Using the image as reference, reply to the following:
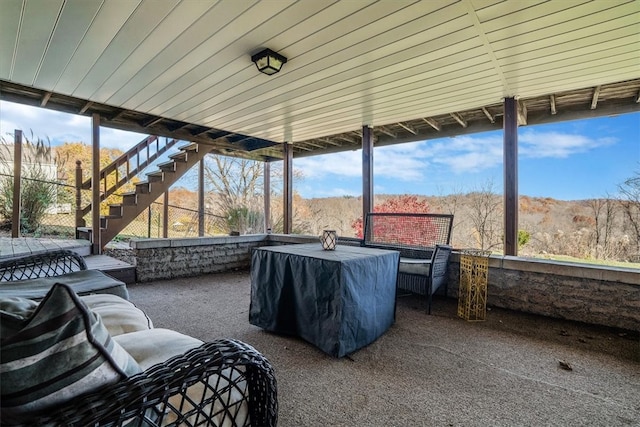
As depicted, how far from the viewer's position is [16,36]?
7.25 feet

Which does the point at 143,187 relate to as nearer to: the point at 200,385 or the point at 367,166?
the point at 367,166

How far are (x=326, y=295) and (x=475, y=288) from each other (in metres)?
1.74

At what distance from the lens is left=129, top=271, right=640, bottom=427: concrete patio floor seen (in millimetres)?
1562

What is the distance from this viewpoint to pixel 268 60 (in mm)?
2441

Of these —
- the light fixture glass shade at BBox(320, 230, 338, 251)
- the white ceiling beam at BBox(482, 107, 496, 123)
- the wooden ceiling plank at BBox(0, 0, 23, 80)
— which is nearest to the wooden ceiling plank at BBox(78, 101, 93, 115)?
the wooden ceiling plank at BBox(0, 0, 23, 80)

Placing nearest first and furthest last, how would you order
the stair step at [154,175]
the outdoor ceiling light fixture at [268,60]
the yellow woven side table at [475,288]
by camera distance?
the outdoor ceiling light fixture at [268,60] → the yellow woven side table at [475,288] → the stair step at [154,175]

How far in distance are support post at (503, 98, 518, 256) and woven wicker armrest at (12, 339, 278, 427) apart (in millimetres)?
3342

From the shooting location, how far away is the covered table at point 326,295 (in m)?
2.16

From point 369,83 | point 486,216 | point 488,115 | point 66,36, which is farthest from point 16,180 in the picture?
point 486,216

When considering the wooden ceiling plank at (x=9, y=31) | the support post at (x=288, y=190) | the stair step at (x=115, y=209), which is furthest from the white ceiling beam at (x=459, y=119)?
the stair step at (x=115, y=209)

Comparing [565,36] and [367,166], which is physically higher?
[565,36]

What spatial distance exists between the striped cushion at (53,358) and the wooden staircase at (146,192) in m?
4.55

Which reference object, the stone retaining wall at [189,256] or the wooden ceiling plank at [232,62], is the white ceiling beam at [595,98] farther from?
the stone retaining wall at [189,256]

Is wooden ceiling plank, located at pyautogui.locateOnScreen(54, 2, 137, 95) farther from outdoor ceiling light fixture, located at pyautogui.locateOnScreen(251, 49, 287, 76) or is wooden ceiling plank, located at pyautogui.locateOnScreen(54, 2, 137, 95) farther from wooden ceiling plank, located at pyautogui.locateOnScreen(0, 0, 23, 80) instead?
outdoor ceiling light fixture, located at pyautogui.locateOnScreen(251, 49, 287, 76)
